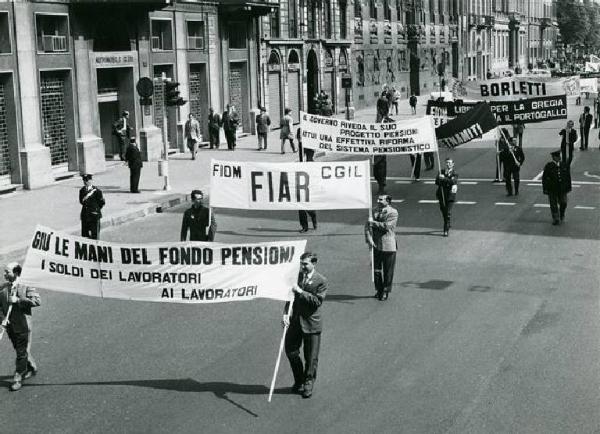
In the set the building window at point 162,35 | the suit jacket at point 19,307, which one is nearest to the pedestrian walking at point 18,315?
the suit jacket at point 19,307

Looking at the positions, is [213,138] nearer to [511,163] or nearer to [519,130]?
[519,130]

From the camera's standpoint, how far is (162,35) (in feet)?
114

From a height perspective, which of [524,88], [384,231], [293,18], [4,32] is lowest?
[384,231]

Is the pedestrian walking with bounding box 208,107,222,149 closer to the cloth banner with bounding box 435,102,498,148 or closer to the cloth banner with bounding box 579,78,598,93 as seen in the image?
the cloth banner with bounding box 435,102,498,148

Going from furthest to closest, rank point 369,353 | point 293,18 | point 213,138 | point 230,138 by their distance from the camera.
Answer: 1. point 293,18
2. point 213,138
3. point 230,138
4. point 369,353

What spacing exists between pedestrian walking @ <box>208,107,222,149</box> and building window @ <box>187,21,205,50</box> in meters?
2.68

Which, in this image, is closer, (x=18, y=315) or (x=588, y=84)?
(x=18, y=315)

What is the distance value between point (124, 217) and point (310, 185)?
6.72 m

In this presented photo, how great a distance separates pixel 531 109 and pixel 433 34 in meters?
51.2

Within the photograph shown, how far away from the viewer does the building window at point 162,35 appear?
34094mm

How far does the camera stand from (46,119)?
27.8m

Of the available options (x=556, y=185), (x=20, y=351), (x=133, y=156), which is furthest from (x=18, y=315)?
(x=133, y=156)

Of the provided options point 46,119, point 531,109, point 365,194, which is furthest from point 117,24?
point 365,194

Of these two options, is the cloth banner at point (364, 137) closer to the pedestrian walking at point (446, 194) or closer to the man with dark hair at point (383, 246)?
the pedestrian walking at point (446, 194)
